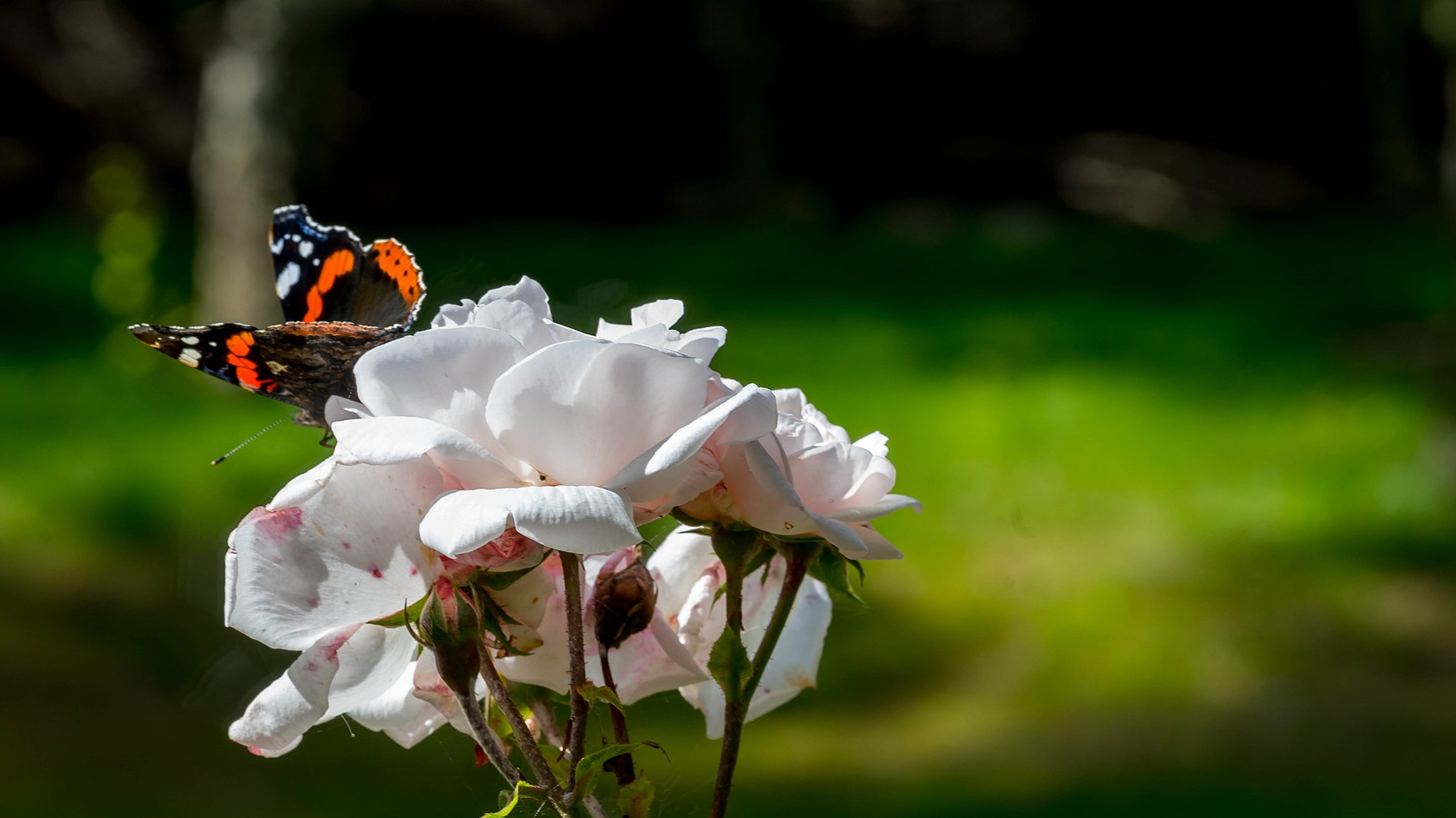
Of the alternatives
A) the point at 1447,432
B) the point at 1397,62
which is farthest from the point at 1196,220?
the point at 1447,432

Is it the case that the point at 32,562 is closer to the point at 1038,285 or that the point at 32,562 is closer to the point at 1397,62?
the point at 1038,285

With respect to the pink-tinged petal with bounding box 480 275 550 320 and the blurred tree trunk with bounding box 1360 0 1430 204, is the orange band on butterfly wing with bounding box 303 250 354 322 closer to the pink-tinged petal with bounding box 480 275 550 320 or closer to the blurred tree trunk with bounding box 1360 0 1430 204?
the pink-tinged petal with bounding box 480 275 550 320

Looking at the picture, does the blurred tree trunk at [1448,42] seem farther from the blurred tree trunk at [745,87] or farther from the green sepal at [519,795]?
the green sepal at [519,795]

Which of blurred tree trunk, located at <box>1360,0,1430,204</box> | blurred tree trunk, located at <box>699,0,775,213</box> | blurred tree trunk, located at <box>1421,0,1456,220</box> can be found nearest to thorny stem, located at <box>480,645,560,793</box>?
blurred tree trunk, located at <box>1421,0,1456,220</box>

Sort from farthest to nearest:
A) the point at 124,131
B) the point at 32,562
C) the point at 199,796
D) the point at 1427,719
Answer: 1. the point at 124,131
2. the point at 32,562
3. the point at 1427,719
4. the point at 199,796

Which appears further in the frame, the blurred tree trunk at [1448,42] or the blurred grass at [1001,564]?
the blurred tree trunk at [1448,42]

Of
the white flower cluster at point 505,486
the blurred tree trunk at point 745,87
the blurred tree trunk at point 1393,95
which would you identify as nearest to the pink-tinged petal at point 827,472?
the white flower cluster at point 505,486
